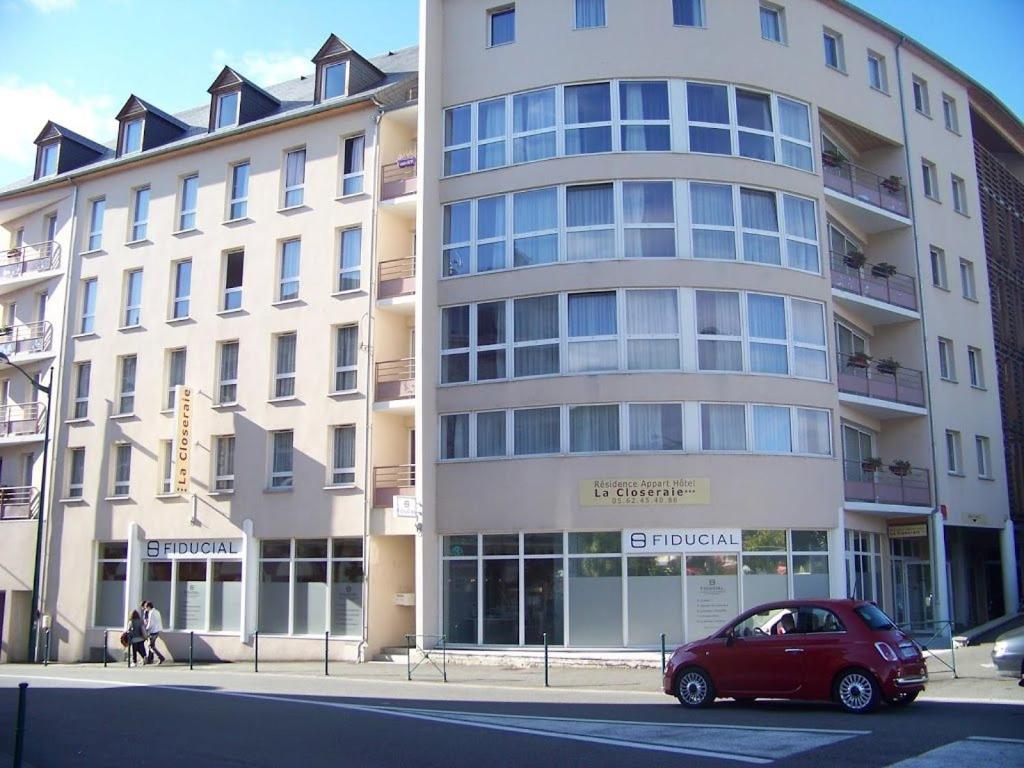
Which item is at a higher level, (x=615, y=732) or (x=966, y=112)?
(x=966, y=112)

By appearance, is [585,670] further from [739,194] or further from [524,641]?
[739,194]

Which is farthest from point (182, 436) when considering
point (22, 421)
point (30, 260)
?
point (30, 260)

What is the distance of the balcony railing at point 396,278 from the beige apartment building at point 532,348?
10 cm

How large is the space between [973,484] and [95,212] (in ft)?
95.7

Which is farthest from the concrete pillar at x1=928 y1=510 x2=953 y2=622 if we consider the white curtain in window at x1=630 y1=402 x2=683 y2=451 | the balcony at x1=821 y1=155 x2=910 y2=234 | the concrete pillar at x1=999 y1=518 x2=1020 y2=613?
the white curtain in window at x1=630 y1=402 x2=683 y2=451

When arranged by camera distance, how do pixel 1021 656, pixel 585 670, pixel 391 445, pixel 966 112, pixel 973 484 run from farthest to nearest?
pixel 966 112, pixel 973 484, pixel 391 445, pixel 585 670, pixel 1021 656

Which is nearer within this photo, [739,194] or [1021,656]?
[1021,656]

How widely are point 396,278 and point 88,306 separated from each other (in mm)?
12569

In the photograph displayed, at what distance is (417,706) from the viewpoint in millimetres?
16125

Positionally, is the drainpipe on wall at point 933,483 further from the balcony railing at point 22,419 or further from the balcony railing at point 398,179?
the balcony railing at point 22,419

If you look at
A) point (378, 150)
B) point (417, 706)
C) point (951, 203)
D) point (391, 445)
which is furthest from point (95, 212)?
point (951, 203)

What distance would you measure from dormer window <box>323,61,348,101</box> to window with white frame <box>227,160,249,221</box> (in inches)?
129

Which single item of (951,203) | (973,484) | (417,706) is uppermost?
(951,203)

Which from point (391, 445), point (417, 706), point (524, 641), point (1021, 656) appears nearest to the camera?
point (417, 706)
